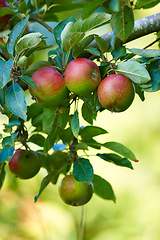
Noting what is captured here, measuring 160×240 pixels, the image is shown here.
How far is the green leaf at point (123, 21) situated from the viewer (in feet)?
2.74

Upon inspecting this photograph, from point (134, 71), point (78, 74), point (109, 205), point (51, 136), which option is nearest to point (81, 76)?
point (78, 74)

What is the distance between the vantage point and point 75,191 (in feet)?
3.47

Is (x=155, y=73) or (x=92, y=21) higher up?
(x=92, y=21)

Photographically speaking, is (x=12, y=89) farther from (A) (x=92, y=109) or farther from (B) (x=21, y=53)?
(A) (x=92, y=109)

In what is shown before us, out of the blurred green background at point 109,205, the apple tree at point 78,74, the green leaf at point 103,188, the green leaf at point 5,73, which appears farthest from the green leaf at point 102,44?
the blurred green background at point 109,205

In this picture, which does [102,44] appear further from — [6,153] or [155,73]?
[6,153]

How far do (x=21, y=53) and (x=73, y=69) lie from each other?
0.53 feet

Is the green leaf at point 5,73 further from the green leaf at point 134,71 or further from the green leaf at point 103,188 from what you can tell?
the green leaf at point 103,188

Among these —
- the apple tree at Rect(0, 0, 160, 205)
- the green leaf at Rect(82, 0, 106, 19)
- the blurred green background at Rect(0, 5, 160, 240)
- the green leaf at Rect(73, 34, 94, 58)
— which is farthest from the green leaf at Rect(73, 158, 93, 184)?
the blurred green background at Rect(0, 5, 160, 240)

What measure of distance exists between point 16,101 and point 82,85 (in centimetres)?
16

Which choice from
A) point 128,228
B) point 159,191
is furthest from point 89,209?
point 159,191

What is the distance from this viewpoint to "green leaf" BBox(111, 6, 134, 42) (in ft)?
2.74

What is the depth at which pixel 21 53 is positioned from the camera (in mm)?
925

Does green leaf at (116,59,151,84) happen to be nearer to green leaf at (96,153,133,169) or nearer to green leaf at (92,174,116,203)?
green leaf at (96,153,133,169)
